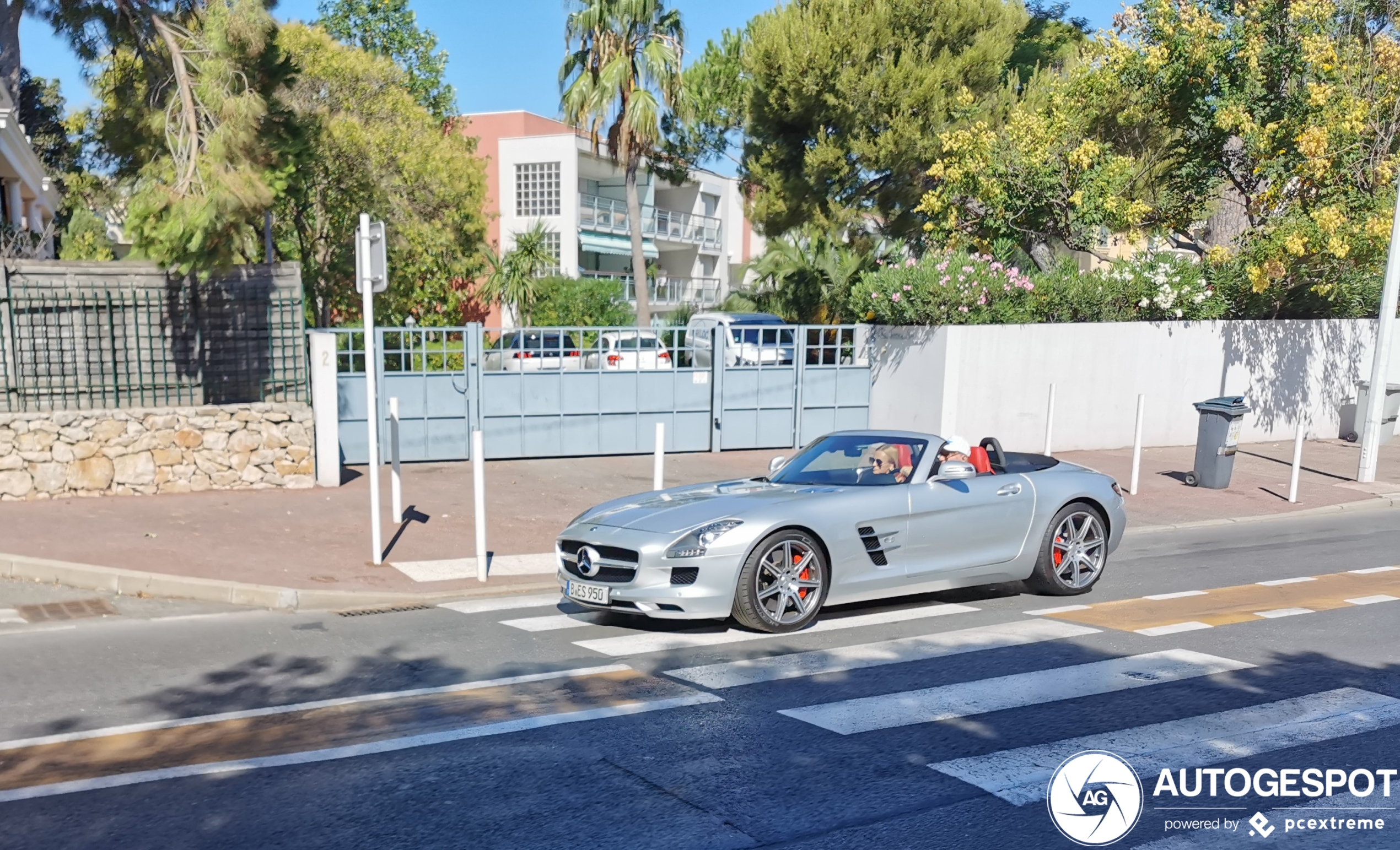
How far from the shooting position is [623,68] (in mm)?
25328

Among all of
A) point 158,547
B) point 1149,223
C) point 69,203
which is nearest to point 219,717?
point 158,547

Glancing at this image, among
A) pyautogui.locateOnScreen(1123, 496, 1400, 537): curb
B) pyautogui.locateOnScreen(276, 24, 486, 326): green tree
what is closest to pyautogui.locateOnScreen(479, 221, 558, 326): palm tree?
pyautogui.locateOnScreen(276, 24, 486, 326): green tree

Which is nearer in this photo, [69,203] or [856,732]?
[856,732]

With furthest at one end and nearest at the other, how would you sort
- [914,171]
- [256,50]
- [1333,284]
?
1. [914,171]
2. [1333,284]
3. [256,50]

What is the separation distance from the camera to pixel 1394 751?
553 centimetres

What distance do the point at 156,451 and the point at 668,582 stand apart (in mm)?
8433

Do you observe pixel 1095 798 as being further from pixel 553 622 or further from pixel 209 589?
pixel 209 589

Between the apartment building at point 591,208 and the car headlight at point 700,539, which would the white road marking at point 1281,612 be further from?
the apartment building at point 591,208

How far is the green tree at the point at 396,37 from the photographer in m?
38.3

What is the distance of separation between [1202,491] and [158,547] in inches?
528

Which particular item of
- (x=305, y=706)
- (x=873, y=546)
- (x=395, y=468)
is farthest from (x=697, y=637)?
(x=395, y=468)

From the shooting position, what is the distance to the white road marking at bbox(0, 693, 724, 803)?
5.07 meters

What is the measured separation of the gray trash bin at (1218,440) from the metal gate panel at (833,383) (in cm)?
541

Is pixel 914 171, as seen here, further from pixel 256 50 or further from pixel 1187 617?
pixel 1187 617
